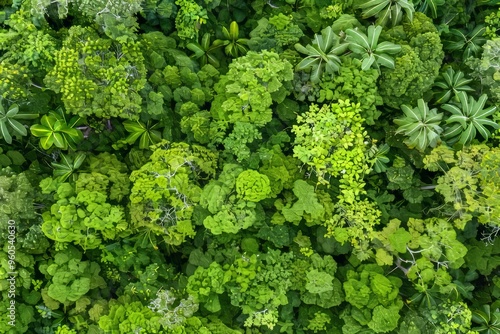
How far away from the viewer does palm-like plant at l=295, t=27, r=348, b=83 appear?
5.73 meters

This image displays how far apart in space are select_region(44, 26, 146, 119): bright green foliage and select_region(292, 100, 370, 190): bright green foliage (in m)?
2.37

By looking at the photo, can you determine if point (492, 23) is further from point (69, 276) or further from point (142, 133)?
point (69, 276)

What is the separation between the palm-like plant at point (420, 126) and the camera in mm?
5629

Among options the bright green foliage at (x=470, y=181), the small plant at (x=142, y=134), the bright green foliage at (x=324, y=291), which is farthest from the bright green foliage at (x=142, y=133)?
the bright green foliage at (x=470, y=181)

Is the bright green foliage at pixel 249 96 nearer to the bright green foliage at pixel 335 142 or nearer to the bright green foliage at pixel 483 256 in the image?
the bright green foliage at pixel 335 142

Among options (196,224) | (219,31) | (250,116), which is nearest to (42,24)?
(219,31)

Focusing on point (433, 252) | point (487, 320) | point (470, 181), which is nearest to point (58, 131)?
point (433, 252)

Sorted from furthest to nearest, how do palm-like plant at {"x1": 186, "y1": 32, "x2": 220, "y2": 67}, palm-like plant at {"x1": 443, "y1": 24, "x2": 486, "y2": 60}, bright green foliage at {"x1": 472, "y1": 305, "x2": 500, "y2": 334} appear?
1. palm-like plant at {"x1": 186, "y1": 32, "x2": 220, "y2": 67}
2. palm-like plant at {"x1": 443, "y1": 24, "x2": 486, "y2": 60}
3. bright green foliage at {"x1": 472, "y1": 305, "x2": 500, "y2": 334}

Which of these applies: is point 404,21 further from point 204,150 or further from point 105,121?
point 105,121

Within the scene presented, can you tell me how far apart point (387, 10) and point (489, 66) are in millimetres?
1615

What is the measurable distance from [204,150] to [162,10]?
7.27ft

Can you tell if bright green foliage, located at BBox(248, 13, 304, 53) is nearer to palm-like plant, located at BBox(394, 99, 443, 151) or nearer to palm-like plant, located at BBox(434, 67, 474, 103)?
palm-like plant, located at BBox(394, 99, 443, 151)

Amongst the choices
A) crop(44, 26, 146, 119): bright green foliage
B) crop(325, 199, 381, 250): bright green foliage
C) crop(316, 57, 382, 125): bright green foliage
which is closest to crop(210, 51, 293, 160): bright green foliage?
crop(316, 57, 382, 125): bright green foliage

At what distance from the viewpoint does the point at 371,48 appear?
5648mm
